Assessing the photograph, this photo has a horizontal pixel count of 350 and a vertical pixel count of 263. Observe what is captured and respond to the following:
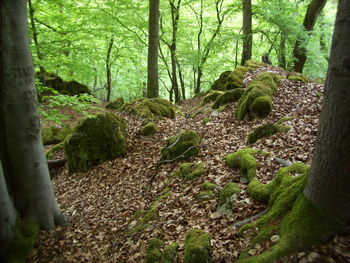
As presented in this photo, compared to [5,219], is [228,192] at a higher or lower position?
higher

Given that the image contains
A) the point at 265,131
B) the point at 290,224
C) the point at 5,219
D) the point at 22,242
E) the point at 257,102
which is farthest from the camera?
the point at 257,102

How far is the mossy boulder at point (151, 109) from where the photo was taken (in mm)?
9805

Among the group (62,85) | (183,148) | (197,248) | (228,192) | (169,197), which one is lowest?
(169,197)

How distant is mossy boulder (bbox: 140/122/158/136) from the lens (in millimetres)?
8477

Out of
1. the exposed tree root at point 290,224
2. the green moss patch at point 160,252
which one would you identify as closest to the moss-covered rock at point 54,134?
the green moss patch at point 160,252

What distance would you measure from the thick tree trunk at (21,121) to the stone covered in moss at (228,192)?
3242 mm

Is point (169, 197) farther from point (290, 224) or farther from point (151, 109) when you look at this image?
point (151, 109)

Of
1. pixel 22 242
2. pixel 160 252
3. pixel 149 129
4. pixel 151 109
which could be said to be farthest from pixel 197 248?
pixel 151 109

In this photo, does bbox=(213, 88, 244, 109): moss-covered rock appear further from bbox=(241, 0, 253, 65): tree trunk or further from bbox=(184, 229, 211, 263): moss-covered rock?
bbox=(184, 229, 211, 263): moss-covered rock

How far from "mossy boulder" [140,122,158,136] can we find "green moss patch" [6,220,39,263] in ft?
15.3

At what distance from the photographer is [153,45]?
11008 millimetres

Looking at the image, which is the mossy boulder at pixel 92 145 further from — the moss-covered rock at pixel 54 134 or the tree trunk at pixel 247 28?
the tree trunk at pixel 247 28

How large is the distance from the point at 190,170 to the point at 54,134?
303 inches

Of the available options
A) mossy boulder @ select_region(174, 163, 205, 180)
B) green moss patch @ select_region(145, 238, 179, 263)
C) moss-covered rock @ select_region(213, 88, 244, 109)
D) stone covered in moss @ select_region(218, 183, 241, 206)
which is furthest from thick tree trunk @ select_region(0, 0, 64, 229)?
moss-covered rock @ select_region(213, 88, 244, 109)
